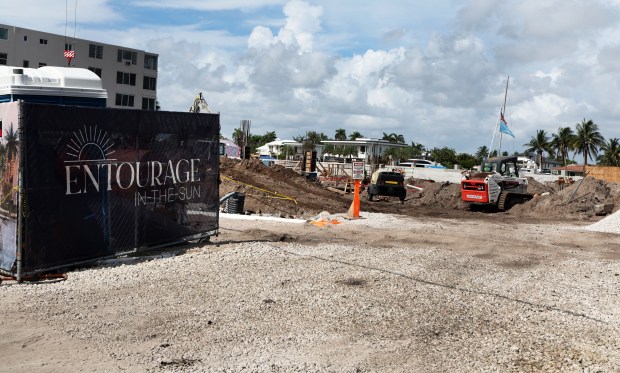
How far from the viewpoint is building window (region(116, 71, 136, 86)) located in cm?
6112

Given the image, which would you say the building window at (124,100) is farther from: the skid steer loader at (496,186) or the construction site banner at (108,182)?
the construction site banner at (108,182)

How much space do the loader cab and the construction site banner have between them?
1985 centimetres

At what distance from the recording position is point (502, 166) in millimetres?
30031

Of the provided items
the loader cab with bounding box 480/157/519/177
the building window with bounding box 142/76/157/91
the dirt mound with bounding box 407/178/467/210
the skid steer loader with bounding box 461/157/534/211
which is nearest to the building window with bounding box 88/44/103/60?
the building window with bounding box 142/76/157/91

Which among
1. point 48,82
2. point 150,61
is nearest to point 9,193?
point 48,82

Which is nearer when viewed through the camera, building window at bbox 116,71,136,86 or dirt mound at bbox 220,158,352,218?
dirt mound at bbox 220,158,352,218

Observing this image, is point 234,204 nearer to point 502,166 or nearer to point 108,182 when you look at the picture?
point 108,182

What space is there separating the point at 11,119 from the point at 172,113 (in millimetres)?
2865

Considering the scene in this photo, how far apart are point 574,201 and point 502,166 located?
3.44 metres

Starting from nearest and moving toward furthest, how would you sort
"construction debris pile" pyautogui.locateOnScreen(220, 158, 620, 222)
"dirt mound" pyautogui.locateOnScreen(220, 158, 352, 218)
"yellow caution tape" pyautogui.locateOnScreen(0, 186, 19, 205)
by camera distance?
"yellow caution tape" pyautogui.locateOnScreen(0, 186, 19, 205), "dirt mound" pyautogui.locateOnScreen(220, 158, 352, 218), "construction debris pile" pyautogui.locateOnScreen(220, 158, 620, 222)

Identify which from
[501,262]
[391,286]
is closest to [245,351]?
[391,286]

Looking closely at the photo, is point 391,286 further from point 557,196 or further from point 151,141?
point 557,196

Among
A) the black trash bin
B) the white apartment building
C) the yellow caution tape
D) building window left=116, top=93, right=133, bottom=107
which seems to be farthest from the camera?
building window left=116, top=93, right=133, bottom=107

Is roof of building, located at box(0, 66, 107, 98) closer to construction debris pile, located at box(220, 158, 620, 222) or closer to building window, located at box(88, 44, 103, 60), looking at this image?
construction debris pile, located at box(220, 158, 620, 222)
